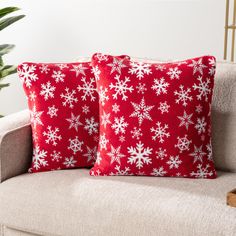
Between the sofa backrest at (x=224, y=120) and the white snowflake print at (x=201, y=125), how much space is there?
5.0 inches

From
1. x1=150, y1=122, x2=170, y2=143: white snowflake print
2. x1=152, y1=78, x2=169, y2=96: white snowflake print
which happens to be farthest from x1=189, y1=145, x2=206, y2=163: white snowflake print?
x1=152, y1=78, x2=169, y2=96: white snowflake print

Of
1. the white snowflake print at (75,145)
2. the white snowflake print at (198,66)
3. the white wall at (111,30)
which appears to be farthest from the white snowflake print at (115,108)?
the white wall at (111,30)

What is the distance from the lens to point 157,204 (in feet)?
6.54

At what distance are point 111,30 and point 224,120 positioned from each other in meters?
1.59

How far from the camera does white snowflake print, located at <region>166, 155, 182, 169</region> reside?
2229 millimetres

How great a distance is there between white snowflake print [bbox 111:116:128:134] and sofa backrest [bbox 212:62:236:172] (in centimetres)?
38

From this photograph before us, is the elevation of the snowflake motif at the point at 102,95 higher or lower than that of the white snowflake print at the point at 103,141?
higher

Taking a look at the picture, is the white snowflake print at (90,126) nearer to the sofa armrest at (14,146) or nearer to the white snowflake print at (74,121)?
the white snowflake print at (74,121)

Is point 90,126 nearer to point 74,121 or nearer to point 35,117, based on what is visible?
point 74,121

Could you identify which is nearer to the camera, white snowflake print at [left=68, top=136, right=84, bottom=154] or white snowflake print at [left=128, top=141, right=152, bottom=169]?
white snowflake print at [left=128, top=141, right=152, bottom=169]

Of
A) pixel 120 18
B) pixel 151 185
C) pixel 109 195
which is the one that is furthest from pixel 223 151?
pixel 120 18

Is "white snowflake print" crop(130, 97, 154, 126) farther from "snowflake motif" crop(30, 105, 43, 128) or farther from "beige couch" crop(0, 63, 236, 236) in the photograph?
"snowflake motif" crop(30, 105, 43, 128)

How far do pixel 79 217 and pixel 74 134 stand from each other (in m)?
0.42

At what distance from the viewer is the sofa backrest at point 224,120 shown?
92.0 inches
